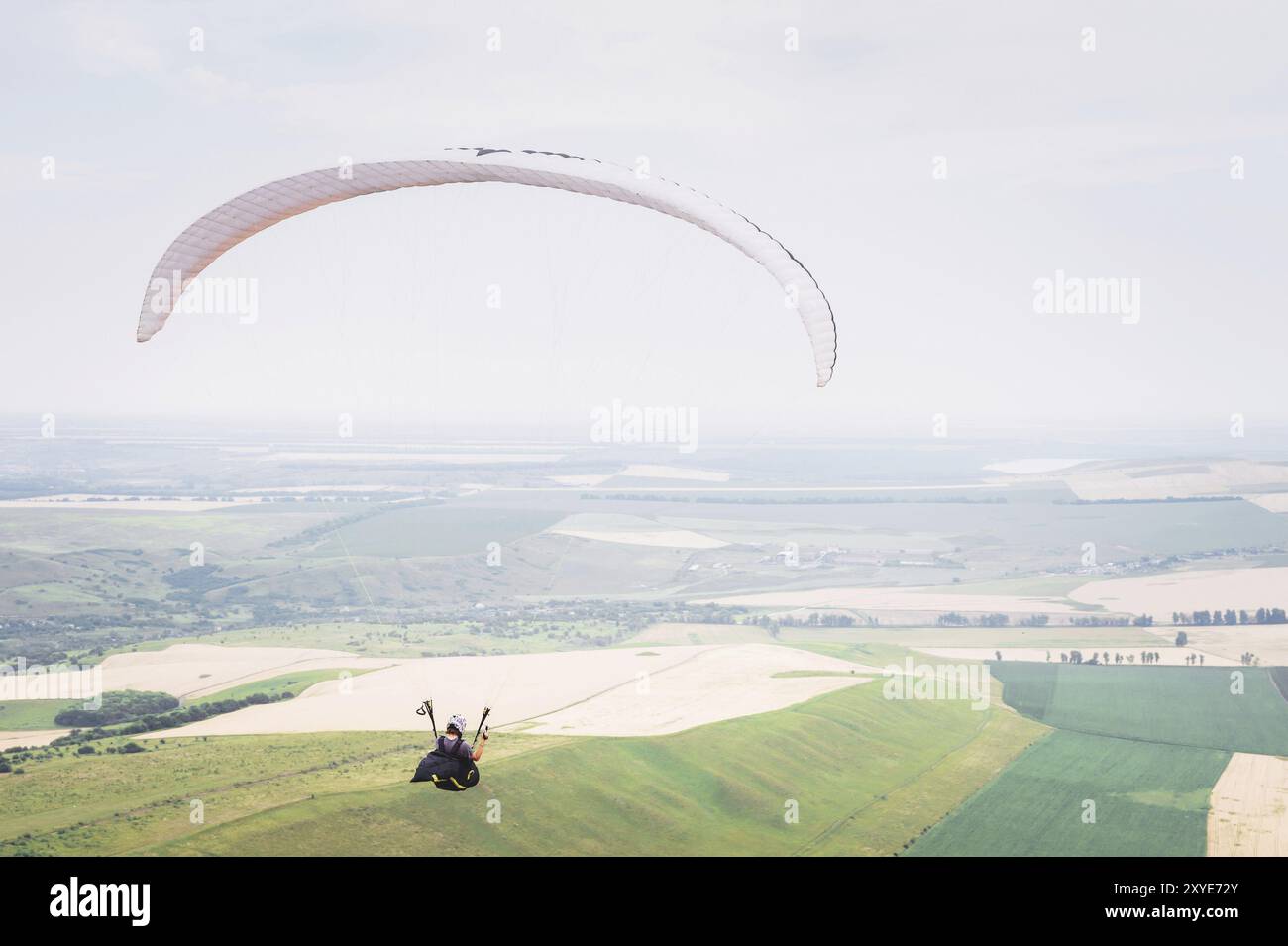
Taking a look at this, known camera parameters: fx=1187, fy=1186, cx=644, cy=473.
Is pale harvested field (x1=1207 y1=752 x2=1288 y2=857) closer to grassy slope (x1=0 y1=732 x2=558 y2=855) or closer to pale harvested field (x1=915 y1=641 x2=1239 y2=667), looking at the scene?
grassy slope (x1=0 y1=732 x2=558 y2=855)

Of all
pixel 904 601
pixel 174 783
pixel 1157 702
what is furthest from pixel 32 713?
pixel 904 601

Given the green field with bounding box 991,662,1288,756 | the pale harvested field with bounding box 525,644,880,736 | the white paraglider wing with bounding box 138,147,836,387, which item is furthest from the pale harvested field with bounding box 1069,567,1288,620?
the white paraglider wing with bounding box 138,147,836,387

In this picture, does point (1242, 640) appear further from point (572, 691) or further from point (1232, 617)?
point (572, 691)

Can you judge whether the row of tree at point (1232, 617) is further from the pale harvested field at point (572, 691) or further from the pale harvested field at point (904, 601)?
the pale harvested field at point (572, 691)

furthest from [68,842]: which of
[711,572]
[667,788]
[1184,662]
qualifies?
[711,572]

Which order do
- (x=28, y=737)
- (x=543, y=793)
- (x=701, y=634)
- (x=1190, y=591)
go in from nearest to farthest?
(x=543, y=793) → (x=28, y=737) → (x=701, y=634) → (x=1190, y=591)

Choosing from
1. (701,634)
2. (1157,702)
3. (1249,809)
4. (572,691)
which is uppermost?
(572,691)
